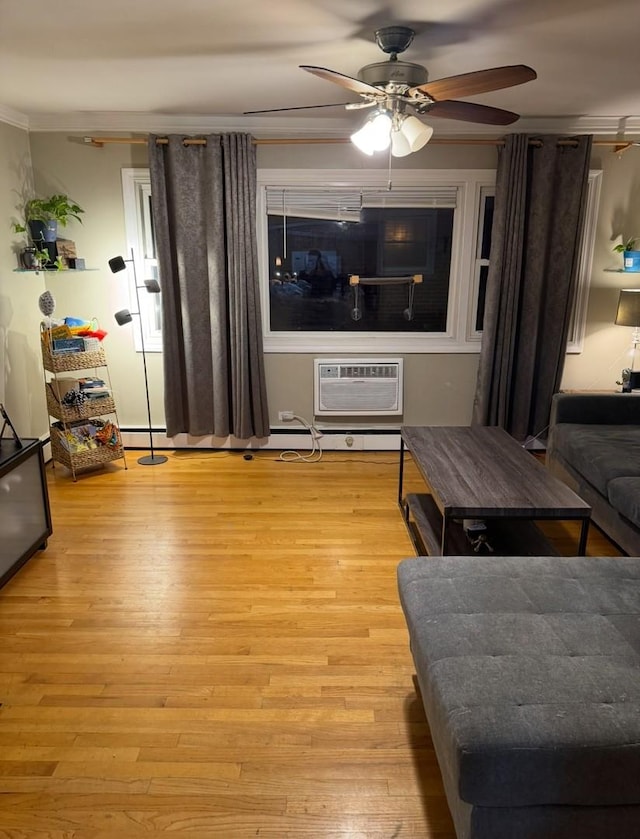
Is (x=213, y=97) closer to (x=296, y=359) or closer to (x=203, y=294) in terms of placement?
(x=203, y=294)

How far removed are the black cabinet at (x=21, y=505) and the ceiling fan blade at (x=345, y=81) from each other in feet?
7.04

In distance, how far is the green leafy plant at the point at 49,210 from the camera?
4078 millimetres

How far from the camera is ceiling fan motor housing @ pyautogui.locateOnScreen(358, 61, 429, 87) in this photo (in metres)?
2.61

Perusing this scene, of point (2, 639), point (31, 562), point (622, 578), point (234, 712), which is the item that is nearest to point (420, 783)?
point (234, 712)

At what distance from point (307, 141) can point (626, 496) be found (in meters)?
3.08

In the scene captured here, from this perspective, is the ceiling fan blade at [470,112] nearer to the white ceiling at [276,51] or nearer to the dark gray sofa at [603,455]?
the white ceiling at [276,51]

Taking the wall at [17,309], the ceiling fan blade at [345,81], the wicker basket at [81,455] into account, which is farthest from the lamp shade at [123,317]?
the ceiling fan blade at [345,81]

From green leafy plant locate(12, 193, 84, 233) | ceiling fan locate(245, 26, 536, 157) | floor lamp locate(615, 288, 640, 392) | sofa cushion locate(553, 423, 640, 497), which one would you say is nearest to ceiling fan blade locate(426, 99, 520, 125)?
ceiling fan locate(245, 26, 536, 157)

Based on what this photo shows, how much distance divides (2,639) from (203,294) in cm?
269

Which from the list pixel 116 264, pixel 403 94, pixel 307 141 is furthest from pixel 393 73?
pixel 116 264

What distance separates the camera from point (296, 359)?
4.62 meters

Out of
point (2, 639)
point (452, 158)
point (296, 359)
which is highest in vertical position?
point (452, 158)

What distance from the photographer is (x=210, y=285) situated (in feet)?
14.1

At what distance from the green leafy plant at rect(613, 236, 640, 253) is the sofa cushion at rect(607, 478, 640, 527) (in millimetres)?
2239
